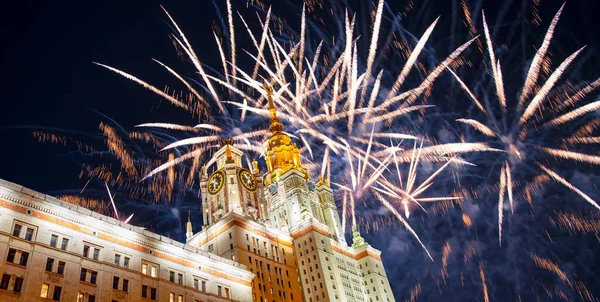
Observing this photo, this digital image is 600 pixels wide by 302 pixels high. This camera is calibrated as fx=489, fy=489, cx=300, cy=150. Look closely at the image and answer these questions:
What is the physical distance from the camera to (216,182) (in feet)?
390

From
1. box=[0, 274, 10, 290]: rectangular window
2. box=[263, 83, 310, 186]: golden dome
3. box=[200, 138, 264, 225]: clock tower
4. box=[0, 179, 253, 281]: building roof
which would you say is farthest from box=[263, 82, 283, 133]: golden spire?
box=[0, 274, 10, 290]: rectangular window

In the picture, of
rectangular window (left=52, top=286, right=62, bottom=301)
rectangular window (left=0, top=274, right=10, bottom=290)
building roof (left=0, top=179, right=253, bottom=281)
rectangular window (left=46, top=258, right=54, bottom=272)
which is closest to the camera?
rectangular window (left=0, top=274, right=10, bottom=290)

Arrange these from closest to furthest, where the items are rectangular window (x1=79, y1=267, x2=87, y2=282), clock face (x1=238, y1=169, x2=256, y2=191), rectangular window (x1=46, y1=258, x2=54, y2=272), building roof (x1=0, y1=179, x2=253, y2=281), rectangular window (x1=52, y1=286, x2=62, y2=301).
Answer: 1. rectangular window (x1=52, y1=286, x2=62, y2=301)
2. rectangular window (x1=46, y1=258, x2=54, y2=272)
3. building roof (x1=0, y1=179, x2=253, y2=281)
4. rectangular window (x1=79, y1=267, x2=87, y2=282)
5. clock face (x1=238, y1=169, x2=256, y2=191)

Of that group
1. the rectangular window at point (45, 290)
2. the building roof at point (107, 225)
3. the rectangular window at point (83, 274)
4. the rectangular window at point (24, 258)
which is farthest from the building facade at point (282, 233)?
the rectangular window at point (24, 258)

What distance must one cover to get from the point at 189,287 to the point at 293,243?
56314 mm

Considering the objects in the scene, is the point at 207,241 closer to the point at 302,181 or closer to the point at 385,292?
the point at 302,181

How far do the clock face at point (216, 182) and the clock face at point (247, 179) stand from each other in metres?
4.36

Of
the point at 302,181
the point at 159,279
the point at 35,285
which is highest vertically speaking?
the point at 302,181

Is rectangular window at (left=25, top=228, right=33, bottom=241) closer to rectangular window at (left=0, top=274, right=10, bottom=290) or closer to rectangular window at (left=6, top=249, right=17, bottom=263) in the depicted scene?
rectangular window at (left=6, top=249, right=17, bottom=263)

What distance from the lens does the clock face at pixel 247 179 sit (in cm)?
11884

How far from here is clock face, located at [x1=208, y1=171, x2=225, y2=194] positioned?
117m

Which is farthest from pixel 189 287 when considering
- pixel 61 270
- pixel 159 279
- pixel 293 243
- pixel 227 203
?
pixel 293 243

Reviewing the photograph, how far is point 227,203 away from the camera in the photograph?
113938mm

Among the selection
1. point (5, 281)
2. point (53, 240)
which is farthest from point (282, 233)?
point (5, 281)
